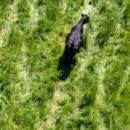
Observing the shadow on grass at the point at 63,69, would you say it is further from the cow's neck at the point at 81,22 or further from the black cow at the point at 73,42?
the cow's neck at the point at 81,22

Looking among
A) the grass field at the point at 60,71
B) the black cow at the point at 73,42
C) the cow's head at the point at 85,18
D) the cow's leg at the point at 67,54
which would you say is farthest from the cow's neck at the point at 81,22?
the cow's leg at the point at 67,54

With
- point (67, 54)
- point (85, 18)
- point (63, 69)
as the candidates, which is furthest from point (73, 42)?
point (85, 18)

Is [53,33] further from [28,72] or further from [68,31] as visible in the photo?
[28,72]

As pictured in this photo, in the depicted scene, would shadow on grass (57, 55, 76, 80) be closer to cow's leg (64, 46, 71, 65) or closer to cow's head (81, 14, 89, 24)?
cow's leg (64, 46, 71, 65)

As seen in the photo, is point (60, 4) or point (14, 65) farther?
point (60, 4)

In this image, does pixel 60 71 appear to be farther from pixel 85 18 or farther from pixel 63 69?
pixel 85 18

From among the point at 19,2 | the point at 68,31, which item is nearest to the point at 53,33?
the point at 68,31

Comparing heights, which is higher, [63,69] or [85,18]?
[85,18]
